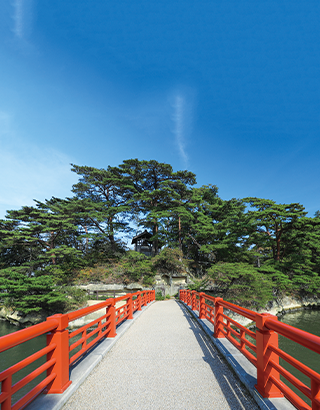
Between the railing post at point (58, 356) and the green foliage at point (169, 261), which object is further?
the green foliage at point (169, 261)

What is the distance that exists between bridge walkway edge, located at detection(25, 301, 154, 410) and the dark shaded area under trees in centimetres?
1198

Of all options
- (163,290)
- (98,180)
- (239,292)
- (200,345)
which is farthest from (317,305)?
(98,180)

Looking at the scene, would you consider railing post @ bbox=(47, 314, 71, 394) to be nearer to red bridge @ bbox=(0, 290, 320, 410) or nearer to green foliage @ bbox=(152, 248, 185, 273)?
Result: red bridge @ bbox=(0, 290, 320, 410)

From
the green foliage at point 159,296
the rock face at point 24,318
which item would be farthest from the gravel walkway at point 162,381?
the green foliage at point 159,296

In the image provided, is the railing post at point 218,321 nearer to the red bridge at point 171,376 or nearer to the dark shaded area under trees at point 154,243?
the red bridge at point 171,376

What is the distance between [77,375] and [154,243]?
23.2 m

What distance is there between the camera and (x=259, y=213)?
16719 millimetres

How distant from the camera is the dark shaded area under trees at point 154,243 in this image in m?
15.2

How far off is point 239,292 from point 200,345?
1181cm

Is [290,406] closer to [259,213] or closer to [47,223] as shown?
[259,213]

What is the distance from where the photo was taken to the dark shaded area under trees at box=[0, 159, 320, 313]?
15.2 m

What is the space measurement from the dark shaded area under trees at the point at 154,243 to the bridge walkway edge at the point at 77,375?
39.3 feet

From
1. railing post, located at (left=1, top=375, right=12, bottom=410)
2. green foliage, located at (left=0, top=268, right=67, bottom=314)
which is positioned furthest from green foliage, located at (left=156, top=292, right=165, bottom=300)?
railing post, located at (left=1, top=375, right=12, bottom=410)

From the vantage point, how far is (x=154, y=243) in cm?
2581
